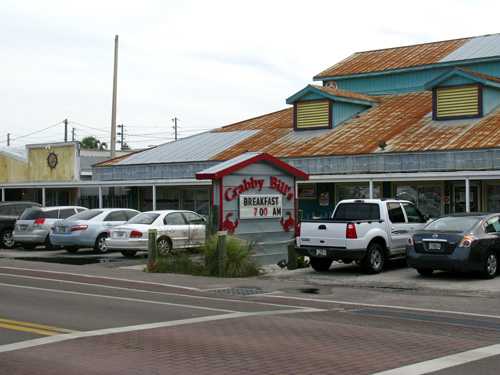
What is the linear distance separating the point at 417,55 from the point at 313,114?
8474 millimetres

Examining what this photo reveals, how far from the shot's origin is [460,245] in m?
15.5

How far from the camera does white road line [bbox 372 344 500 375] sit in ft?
23.7

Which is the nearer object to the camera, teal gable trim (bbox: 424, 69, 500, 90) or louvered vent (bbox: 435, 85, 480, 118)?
teal gable trim (bbox: 424, 69, 500, 90)

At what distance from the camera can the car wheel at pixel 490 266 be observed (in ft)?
51.3

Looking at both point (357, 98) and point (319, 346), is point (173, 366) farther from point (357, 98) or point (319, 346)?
point (357, 98)

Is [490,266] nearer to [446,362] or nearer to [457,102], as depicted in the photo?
[446,362]

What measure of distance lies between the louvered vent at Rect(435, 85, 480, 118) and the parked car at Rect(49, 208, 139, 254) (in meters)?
13.7

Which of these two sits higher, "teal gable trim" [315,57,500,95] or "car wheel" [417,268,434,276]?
"teal gable trim" [315,57,500,95]

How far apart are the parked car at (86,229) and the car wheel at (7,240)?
3585 mm

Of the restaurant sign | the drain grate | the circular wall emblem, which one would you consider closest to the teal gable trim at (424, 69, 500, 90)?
the restaurant sign

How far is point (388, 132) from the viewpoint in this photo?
2861 cm

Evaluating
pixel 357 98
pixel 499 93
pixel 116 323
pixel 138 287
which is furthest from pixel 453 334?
pixel 357 98

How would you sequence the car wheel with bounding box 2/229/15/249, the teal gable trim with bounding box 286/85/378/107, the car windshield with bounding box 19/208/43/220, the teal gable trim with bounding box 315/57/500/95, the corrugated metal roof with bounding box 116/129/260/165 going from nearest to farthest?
the car windshield with bounding box 19/208/43/220
the car wheel with bounding box 2/229/15/249
the teal gable trim with bounding box 286/85/378/107
the corrugated metal roof with bounding box 116/129/260/165
the teal gable trim with bounding box 315/57/500/95

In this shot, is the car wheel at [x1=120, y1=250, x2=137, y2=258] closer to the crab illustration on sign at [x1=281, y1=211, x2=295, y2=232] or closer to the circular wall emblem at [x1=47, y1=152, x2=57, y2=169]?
the crab illustration on sign at [x1=281, y1=211, x2=295, y2=232]
